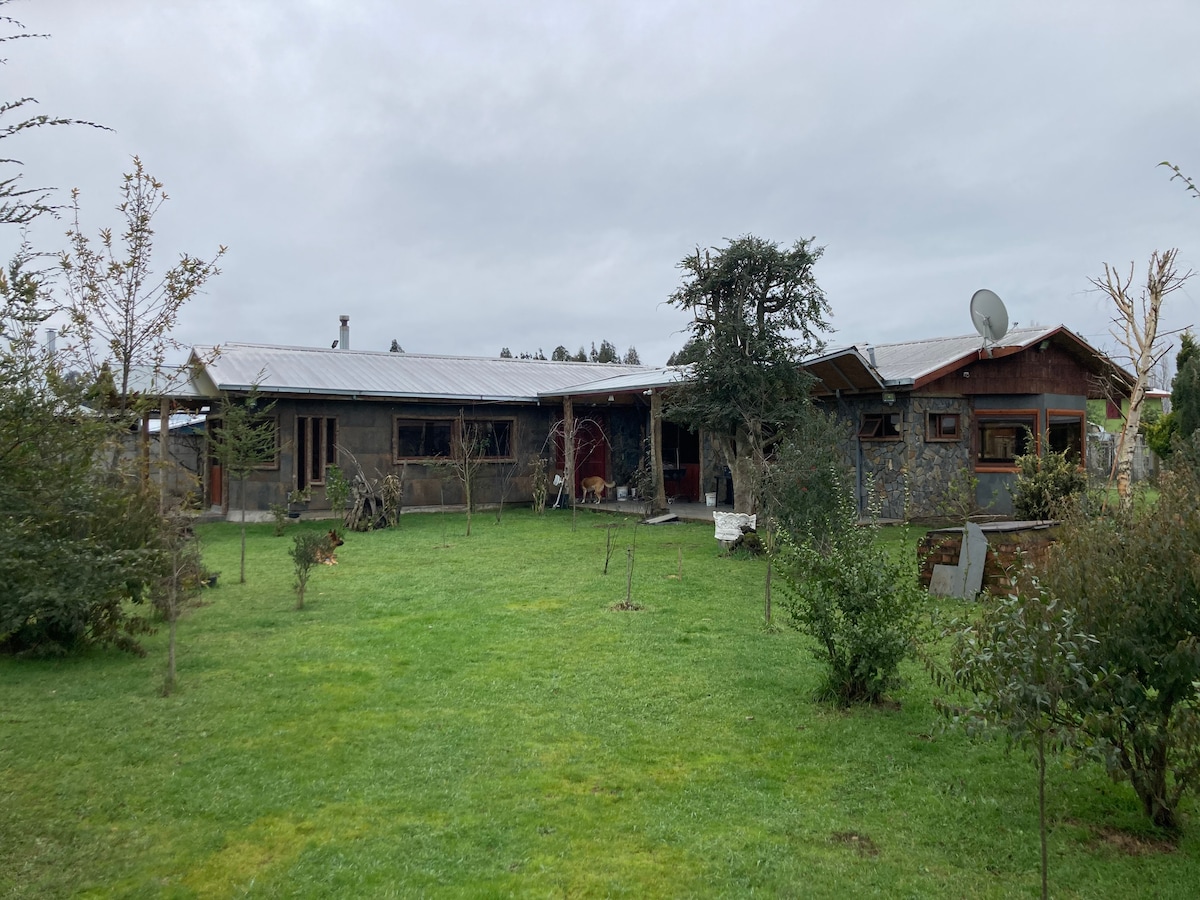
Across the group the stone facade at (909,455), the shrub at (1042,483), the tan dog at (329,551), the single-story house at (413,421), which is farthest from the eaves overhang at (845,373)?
the tan dog at (329,551)

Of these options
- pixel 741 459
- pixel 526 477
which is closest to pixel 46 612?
pixel 741 459

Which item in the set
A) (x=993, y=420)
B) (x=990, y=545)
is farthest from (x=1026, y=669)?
(x=993, y=420)

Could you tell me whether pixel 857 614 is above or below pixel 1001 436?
below

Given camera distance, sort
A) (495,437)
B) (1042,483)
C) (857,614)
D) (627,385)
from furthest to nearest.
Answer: (495,437) → (627,385) → (1042,483) → (857,614)

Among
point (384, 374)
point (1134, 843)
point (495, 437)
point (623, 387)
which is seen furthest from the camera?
point (495, 437)

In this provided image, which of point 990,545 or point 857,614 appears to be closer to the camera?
point 857,614

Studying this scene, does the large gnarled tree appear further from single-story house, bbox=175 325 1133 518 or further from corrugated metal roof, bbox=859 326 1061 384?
corrugated metal roof, bbox=859 326 1061 384

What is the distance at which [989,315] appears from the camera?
1407 centimetres

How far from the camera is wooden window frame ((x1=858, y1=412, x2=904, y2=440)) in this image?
14.3 metres

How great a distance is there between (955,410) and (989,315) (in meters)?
1.77

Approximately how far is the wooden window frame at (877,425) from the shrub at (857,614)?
9.48 m

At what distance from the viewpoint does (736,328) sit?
11.8 m

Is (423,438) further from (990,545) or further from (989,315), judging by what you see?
(990,545)

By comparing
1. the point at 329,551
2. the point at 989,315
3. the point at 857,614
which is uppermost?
the point at 989,315
